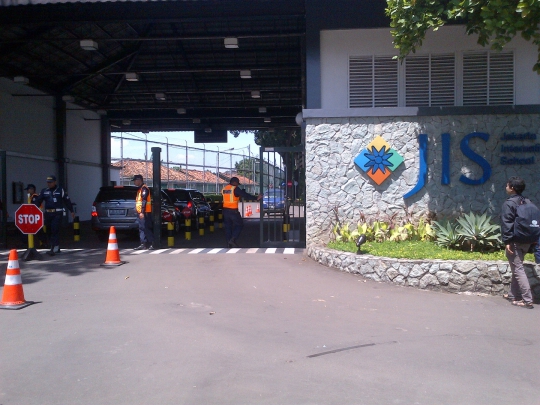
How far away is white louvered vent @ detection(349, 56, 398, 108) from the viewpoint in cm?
1244

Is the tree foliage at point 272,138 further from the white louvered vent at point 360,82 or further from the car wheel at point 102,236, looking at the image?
the white louvered vent at point 360,82

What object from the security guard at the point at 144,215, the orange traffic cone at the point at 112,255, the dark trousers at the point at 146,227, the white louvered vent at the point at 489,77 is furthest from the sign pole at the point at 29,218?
the white louvered vent at the point at 489,77

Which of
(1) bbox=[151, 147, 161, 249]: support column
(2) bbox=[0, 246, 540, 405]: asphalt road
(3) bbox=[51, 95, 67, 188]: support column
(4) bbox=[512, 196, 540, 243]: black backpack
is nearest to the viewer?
(2) bbox=[0, 246, 540, 405]: asphalt road

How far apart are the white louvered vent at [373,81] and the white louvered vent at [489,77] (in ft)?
5.21

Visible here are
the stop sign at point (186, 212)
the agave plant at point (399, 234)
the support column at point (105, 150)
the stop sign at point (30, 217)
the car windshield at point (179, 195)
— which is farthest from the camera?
the support column at point (105, 150)

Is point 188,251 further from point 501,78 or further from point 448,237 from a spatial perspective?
point 501,78

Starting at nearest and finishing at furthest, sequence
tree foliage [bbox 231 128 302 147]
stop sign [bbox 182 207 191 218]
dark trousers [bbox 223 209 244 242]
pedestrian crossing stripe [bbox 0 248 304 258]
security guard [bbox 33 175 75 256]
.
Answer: security guard [bbox 33 175 75 256], pedestrian crossing stripe [bbox 0 248 304 258], dark trousers [bbox 223 209 244 242], stop sign [bbox 182 207 191 218], tree foliage [bbox 231 128 302 147]

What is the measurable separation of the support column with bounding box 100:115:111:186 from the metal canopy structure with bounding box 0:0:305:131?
754mm

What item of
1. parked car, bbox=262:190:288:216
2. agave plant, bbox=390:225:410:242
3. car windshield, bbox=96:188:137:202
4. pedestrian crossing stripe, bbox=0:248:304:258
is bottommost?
pedestrian crossing stripe, bbox=0:248:304:258

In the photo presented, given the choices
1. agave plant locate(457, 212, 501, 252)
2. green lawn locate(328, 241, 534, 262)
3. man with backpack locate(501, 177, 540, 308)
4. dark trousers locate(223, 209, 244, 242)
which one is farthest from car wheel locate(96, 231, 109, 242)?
man with backpack locate(501, 177, 540, 308)

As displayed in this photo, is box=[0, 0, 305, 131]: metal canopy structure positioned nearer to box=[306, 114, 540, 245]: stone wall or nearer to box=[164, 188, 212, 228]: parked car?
box=[306, 114, 540, 245]: stone wall

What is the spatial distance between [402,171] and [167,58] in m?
10.5

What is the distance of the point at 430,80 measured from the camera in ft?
40.5

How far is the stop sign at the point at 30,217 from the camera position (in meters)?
11.7
